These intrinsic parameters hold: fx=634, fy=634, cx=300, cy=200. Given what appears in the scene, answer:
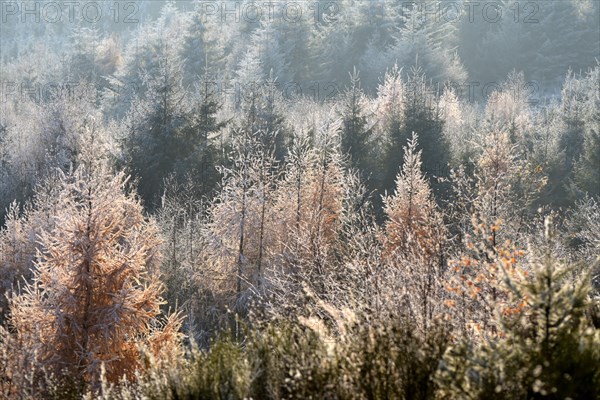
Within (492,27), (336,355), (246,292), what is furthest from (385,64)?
(336,355)

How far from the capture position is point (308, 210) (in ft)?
60.3

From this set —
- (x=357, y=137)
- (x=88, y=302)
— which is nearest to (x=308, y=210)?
(x=88, y=302)

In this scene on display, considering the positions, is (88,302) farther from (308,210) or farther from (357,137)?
(357,137)

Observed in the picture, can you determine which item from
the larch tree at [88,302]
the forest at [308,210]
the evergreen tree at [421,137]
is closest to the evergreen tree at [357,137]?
the forest at [308,210]

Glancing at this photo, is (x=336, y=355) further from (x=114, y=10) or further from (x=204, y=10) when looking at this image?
(x=114, y=10)

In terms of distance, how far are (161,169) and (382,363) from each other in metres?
24.9

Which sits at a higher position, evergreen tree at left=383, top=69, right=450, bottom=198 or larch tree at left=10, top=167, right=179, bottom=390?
evergreen tree at left=383, top=69, right=450, bottom=198

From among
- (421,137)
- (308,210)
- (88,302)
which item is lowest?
(88,302)

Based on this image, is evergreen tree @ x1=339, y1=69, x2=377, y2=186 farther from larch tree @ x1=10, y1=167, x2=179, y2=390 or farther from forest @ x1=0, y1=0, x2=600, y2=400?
larch tree @ x1=10, y1=167, x2=179, y2=390

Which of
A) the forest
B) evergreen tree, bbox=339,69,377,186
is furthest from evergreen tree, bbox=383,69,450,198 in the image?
evergreen tree, bbox=339,69,377,186

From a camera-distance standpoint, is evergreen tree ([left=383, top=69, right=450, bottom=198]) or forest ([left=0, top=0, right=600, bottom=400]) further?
evergreen tree ([left=383, top=69, right=450, bottom=198])

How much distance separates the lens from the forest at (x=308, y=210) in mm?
4785

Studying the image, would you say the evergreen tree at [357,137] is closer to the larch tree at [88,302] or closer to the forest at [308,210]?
the forest at [308,210]

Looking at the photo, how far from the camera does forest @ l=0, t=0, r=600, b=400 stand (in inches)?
188
